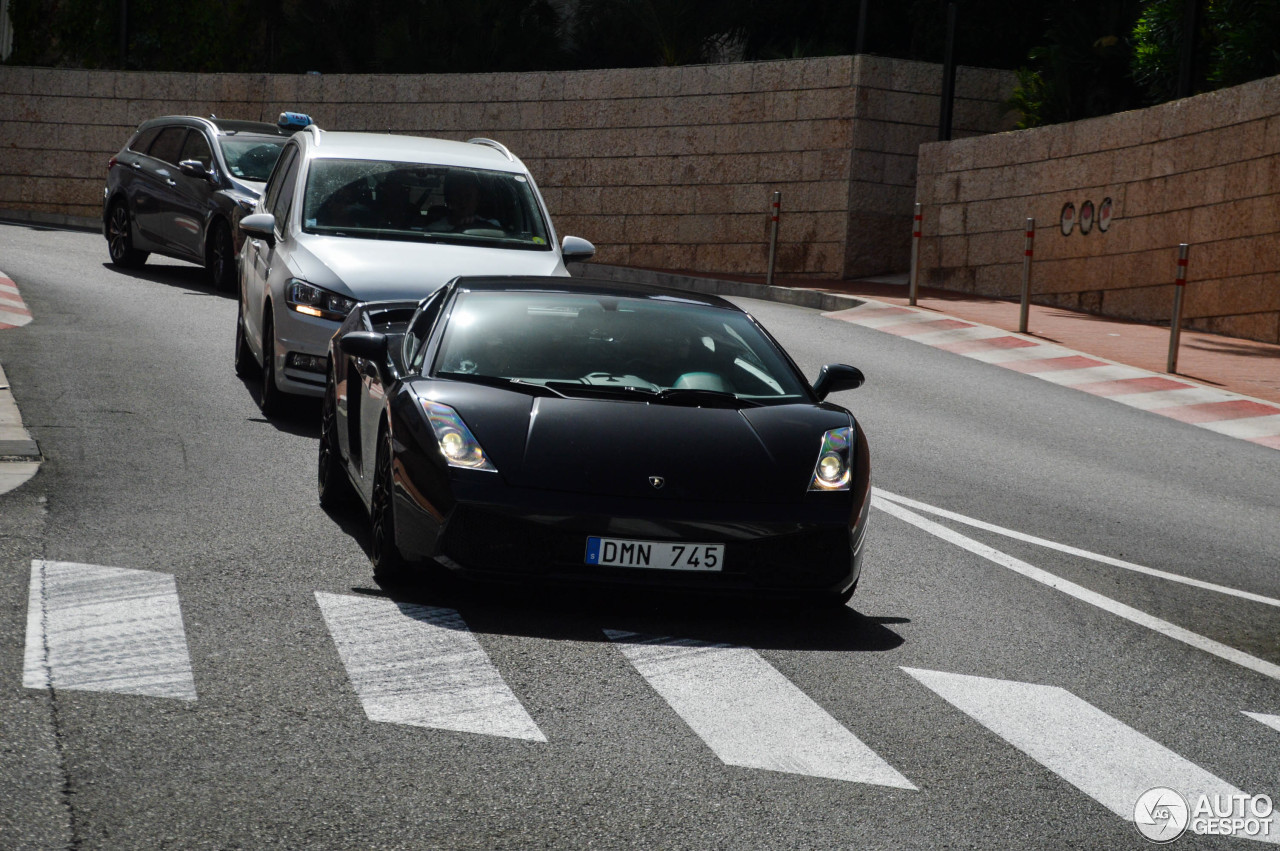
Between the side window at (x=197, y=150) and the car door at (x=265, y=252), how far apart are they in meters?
5.70

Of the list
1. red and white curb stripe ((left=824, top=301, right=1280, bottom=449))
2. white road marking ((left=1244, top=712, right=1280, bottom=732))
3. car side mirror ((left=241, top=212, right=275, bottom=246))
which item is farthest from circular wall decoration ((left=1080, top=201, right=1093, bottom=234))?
white road marking ((left=1244, top=712, right=1280, bottom=732))

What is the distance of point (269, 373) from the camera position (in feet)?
35.2

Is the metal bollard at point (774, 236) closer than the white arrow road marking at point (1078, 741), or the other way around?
the white arrow road marking at point (1078, 741)

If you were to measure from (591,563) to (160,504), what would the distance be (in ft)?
8.93

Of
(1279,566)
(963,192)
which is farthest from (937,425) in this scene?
(963,192)

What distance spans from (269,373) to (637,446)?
4833mm

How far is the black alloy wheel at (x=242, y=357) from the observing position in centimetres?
1221

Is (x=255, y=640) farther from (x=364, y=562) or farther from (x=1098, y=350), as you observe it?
(x=1098, y=350)

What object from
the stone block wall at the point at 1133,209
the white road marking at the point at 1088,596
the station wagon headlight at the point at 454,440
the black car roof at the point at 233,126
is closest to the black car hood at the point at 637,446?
the station wagon headlight at the point at 454,440

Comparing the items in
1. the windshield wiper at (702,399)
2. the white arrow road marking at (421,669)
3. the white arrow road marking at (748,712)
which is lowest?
the white arrow road marking at (421,669)

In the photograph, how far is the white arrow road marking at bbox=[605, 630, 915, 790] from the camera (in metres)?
4.91

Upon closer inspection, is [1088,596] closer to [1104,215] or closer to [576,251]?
[576,251]

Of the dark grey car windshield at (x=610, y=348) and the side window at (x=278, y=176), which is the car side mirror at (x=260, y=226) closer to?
the side window at (x=278, y=176)

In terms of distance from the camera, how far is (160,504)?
26.6ft
